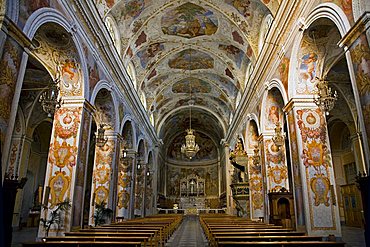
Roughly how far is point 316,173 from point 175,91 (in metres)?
16.0

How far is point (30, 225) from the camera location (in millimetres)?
15859

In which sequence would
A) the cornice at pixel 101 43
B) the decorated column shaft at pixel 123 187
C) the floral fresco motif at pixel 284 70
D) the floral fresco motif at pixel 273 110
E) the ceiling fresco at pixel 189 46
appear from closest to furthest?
1. the cornice at pixel 101 43
2. the floral fresco motif at pixel 284 70
3. the floral fresco motif at pixel 273 110
4. the ceiling fresco at pixel 189 46
5. the decorated column shaft at pixel 123 187

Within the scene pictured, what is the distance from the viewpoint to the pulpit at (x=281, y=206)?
1096cm

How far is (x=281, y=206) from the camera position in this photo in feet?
36.9

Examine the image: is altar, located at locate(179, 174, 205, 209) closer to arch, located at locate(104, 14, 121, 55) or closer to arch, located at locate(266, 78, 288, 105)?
arch, located at locate(104, 14, 121, 55)

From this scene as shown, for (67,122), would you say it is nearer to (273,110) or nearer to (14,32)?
(14,32)

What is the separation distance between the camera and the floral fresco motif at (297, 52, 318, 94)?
9052 mm

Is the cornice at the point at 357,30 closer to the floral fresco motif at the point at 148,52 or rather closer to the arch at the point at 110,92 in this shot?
the arch at the point at 110,92

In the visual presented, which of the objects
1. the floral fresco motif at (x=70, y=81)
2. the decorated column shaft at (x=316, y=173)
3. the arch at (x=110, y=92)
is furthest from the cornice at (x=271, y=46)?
the floral fresco motif at (x=70, y=81)

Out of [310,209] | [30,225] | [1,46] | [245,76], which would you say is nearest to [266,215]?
[310,209]

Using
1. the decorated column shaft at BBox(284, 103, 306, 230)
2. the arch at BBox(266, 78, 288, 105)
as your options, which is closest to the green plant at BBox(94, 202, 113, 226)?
the decorated column shaft at BBox(284, 103, 306, 230)

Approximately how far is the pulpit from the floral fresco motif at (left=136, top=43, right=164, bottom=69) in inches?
387

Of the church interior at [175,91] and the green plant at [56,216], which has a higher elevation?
the church interior at [175,91]

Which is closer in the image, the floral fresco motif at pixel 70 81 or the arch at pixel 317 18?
the arch at pixel 317 18
